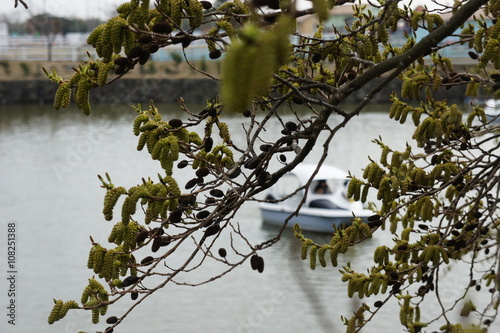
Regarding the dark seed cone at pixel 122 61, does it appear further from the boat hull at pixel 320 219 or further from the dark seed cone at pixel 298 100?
the boat hull at pixel 320 219

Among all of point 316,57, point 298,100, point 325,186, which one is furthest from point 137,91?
point 298,100

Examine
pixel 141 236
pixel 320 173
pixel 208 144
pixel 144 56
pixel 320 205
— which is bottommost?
pixel 320 205

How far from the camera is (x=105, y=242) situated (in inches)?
632

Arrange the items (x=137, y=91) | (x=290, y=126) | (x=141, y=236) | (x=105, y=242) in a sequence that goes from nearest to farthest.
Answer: (x=141, y=236) < (x=290, y=126) < (x=105, y=242) < (x=137, y=91)

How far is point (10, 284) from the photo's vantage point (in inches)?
536

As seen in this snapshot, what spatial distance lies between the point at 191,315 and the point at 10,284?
331 cm

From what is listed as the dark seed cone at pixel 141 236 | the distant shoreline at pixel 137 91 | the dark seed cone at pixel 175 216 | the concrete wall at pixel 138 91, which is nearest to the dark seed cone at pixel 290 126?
the dark seed cone at pixel 175 216

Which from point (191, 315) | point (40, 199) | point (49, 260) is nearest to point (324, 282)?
point (191, 315)

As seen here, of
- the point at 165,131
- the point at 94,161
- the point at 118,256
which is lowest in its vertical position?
the point at 94,161

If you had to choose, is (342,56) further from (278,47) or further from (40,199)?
(40,199)

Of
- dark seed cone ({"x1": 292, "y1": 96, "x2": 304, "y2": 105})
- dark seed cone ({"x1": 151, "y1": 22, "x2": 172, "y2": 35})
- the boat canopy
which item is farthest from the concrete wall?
dark seed cone ({"x1": 151, "y1": 22, "x2": 172, "y2": 35})

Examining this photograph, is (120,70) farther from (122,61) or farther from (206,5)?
(206,5)

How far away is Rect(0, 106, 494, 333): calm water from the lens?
1195 centimetres

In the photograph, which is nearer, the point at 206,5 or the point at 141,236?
the point at 206,5
